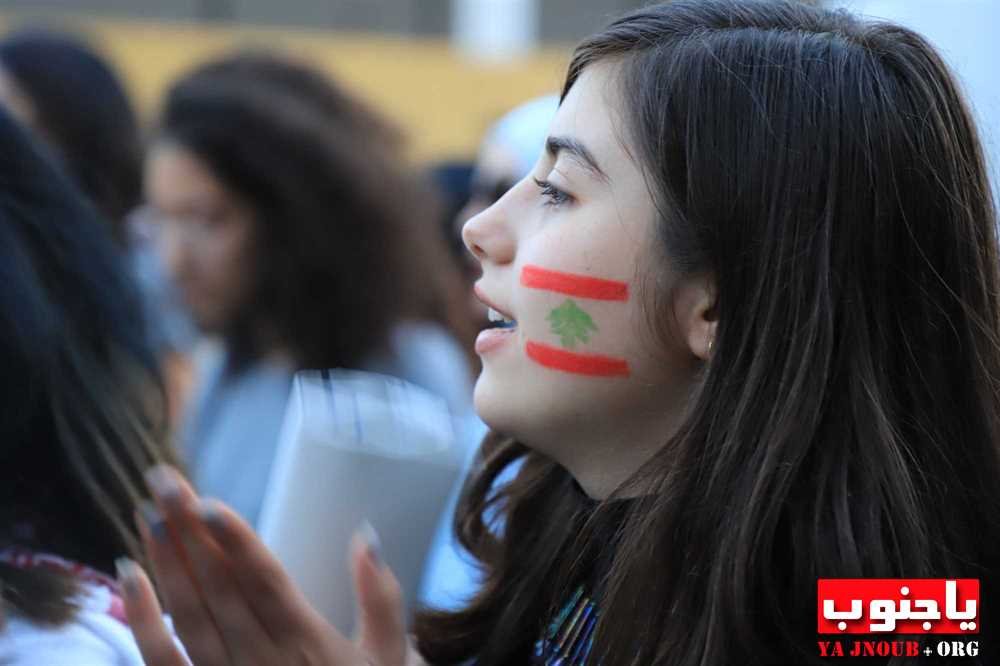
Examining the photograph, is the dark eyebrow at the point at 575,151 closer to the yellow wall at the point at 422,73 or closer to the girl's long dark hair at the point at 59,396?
the girl's long dark hair at the point at 59,396

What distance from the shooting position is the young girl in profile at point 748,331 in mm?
1232

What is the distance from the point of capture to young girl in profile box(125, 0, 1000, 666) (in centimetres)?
123

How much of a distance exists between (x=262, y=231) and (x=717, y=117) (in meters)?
2.12

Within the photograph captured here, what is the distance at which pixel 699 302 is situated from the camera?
4.28 ft

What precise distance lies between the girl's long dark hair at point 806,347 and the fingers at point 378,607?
22 cm

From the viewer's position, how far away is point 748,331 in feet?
4.18

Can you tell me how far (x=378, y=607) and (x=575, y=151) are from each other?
0.54 m

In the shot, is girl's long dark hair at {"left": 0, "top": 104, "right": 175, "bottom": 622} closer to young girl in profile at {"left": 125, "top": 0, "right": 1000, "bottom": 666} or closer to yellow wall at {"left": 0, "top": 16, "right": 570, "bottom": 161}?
young girl in profile at {"left": 125, "top": 0, "right": 1000, "bottom": 666}

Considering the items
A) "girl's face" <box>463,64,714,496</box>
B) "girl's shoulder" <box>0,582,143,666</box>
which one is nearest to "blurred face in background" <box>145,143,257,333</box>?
"girl's shoulder" <box>0,582,143,666</box>

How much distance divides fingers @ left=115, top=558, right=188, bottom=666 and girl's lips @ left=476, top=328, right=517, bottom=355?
1.52 ft

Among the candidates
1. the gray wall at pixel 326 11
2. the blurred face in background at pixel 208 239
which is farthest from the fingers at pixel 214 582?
the gray wall at pixel 326 11

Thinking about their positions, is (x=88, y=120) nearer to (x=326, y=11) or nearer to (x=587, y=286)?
(x=587, y=286)

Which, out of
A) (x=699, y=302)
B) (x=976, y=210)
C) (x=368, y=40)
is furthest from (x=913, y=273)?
(x=368, y=40)

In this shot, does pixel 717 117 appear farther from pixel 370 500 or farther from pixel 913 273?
pixel 370 500
